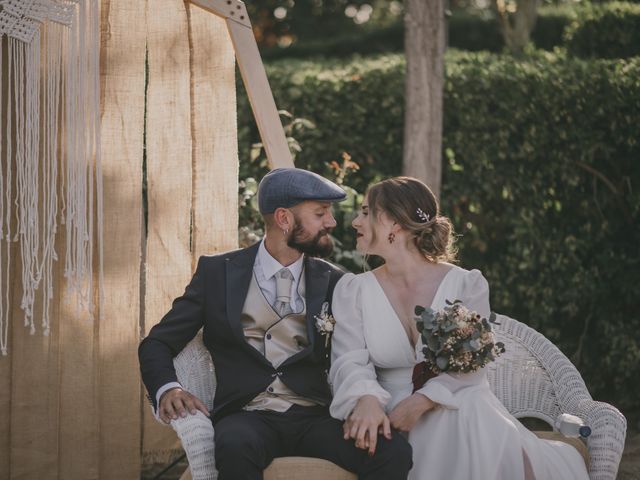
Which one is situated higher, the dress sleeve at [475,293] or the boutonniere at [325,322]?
the dress sleeve at [475,293]

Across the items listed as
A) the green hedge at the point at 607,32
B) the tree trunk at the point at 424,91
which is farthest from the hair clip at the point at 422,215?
the green hedge at the point at 607,32

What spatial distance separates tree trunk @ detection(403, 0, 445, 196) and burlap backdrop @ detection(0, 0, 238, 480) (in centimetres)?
136

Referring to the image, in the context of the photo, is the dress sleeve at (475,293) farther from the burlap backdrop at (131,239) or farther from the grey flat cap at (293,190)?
the burlap backdrop at (131,239)

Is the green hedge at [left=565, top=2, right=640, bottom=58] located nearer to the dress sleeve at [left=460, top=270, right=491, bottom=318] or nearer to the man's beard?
the dress sleeve at [left=460, top=270, right=491, bottom=318]

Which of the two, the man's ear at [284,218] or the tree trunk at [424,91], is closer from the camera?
the man's ear at [284,218]

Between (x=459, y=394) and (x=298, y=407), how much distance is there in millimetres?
634

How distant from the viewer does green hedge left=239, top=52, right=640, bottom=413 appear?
5.07 m

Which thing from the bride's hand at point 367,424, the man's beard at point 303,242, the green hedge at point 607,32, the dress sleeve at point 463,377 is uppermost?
the green hedge at point 607,32

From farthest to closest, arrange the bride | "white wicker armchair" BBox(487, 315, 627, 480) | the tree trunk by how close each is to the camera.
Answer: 1. the tree trunk
2. "white wicker armchair" BBox(487, 315, 627, 480)
3. the bride

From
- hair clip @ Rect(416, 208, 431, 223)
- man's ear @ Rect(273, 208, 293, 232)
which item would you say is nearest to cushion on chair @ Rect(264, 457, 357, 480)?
man's ear @ Rect(273, 208, 293, 232)

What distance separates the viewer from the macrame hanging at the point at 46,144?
3.44 m

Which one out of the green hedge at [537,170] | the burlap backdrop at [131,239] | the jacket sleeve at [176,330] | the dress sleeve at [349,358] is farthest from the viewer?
the green hedge at [537,170]

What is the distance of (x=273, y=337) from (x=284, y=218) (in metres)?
0.48

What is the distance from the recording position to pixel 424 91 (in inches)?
192
